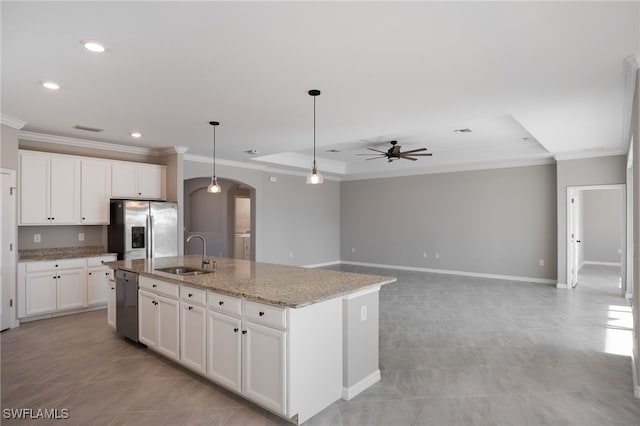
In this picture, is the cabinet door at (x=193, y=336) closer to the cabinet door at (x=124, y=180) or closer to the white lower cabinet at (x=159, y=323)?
the white lower cabinet at (x=159, y=323)

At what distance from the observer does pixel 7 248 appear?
4.51 metres

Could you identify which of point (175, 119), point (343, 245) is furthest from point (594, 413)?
point (343, 245)

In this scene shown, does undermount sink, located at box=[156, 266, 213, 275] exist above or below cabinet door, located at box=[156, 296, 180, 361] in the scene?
above

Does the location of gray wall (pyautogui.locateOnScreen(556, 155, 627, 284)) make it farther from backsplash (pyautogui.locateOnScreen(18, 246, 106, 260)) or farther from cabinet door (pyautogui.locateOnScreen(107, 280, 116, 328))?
backsplash (pyautogui.locateOnScreen(18, 246, 106, 260))

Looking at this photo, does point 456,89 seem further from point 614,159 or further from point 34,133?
point 34,133

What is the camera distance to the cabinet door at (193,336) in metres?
2.99

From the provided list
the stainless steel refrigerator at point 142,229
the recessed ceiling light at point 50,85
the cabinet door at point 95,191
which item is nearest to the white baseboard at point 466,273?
the stainless steel refrigerator at point 142,229

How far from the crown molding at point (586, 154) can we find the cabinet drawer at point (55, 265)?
8246 mm

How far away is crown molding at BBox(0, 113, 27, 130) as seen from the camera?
14.2ft

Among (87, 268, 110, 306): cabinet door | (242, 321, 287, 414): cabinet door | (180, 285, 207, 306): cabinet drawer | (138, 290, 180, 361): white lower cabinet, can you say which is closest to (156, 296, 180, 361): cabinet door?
(138, 290, 180, 361): white lower cabinet

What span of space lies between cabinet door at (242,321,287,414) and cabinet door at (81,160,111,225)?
424cm

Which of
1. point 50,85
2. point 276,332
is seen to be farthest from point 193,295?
point 50,85

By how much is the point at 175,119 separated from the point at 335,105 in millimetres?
2046

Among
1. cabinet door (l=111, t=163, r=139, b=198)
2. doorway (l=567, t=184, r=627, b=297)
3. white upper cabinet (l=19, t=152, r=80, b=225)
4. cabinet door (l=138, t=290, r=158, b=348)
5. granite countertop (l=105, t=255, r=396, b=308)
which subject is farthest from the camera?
doorway (l=567, t=184, r=627, b=297)
